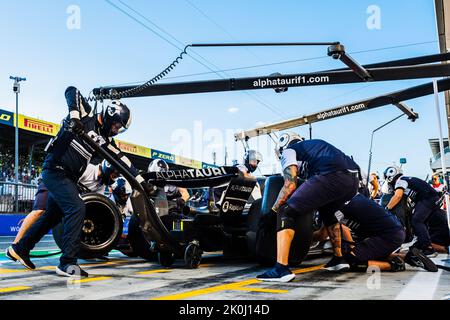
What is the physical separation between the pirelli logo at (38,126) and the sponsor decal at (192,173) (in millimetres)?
17349

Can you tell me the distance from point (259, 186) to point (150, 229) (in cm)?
192

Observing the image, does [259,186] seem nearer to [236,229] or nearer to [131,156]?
[236,229]

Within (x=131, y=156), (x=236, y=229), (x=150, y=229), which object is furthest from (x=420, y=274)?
(x=131, y=156)

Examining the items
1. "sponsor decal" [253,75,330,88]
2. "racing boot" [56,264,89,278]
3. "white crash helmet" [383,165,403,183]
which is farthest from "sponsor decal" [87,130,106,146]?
"white crash helmet" [383,165,403,183]

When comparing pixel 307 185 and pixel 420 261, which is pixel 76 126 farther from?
pixel 420 261

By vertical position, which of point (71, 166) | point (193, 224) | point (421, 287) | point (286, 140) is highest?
point (286, 140)

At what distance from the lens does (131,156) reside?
28.1 metres

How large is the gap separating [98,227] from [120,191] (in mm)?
1874

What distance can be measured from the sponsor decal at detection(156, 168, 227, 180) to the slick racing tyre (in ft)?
2.38

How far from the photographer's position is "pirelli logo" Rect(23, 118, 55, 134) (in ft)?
67.0

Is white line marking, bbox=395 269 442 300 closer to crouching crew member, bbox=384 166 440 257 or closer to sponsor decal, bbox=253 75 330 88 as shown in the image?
crouching crew member, bbox=384 166 440 257

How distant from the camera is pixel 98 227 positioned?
5293mm

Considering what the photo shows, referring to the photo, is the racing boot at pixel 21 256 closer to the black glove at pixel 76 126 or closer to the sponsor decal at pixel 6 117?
the black glove at pixel 76 126

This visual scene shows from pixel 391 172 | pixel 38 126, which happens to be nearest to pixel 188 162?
pixel 38 126
